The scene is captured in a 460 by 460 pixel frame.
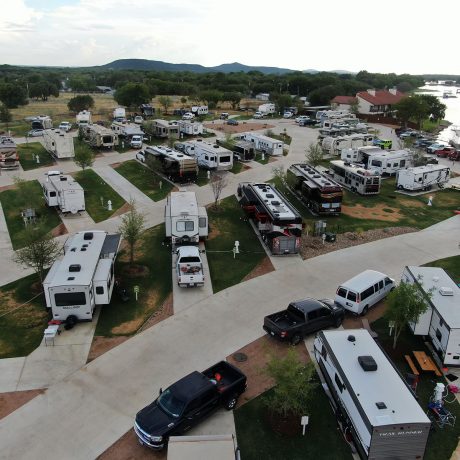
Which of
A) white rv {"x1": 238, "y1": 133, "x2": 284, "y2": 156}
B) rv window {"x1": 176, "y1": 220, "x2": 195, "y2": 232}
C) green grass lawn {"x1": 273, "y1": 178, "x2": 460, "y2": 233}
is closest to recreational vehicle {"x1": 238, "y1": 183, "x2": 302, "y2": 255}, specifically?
green grass lawn {"x1": 273, "y1": 178, "x2": 460, "y2": 233}

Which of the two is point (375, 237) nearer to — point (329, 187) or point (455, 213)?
point (329, 187)

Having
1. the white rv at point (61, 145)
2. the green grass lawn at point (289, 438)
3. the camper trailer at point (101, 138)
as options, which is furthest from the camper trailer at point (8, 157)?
the green grass lawn at point (289, 438)

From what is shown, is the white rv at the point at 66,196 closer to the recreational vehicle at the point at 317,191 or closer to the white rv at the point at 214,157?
the white rv at the point at 214,157

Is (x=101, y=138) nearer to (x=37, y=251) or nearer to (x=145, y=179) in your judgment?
(x=145, y=179)

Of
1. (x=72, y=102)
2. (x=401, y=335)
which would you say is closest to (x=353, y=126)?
(x=72, y=102)

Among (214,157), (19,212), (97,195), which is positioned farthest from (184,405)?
(214,157)

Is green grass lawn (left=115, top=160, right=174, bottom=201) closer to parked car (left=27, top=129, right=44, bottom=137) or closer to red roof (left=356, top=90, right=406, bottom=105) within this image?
parked car (left=27, top=129, right=44, bottom=137)

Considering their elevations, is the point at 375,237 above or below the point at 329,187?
below
